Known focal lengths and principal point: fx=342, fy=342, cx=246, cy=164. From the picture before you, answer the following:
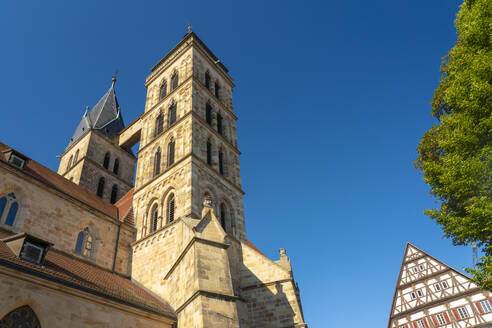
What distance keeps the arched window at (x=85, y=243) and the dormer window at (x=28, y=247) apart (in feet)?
14.5

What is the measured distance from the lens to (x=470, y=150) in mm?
7949

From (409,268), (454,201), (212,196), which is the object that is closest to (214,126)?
→ (212,196)

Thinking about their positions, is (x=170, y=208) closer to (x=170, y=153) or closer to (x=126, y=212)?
(x=126, y=212)

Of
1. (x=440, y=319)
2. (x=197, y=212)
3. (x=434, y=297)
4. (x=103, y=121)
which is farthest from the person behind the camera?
(x=103, y=121)

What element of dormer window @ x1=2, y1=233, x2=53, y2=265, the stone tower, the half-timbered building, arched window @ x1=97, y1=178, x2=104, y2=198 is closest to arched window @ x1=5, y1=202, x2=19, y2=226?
dormer window @ x1=2, y1=233, x2=53, y2=265

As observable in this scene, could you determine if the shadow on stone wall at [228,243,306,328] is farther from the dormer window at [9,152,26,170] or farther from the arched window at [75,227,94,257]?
the dormer window at [9,152,26,170]

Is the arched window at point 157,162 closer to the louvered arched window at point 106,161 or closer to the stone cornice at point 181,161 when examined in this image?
the stone cornice at point 181,161

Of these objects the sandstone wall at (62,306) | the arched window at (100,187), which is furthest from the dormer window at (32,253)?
the arched window at (100,187)

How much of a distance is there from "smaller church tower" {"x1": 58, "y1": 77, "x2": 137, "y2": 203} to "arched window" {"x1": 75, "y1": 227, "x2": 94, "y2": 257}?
36.2ft

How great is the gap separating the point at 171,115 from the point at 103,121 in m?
11.7

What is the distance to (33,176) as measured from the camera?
41.8ft

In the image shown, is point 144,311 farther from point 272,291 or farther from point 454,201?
point 454,201

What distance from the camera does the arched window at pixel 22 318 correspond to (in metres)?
7.35

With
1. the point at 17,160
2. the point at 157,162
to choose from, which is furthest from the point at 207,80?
the point at 17,160
